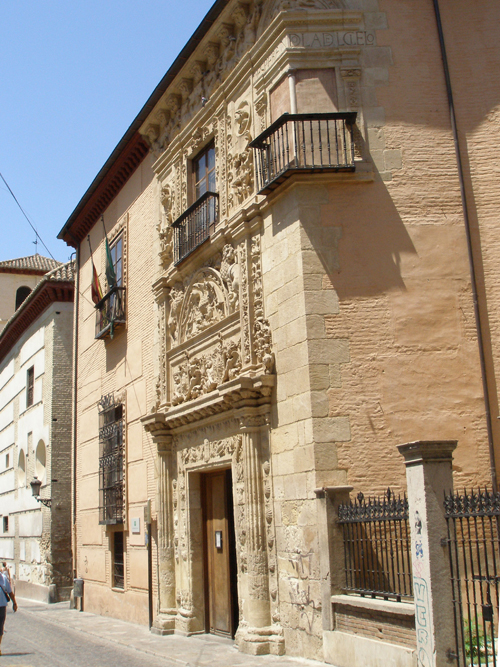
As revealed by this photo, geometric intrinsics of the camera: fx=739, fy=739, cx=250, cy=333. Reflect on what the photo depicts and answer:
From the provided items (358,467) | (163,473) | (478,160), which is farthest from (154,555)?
(478,160)

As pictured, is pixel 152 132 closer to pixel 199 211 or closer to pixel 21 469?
pixel 199 211

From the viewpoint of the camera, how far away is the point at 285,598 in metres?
9.16

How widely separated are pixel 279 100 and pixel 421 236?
2.83m

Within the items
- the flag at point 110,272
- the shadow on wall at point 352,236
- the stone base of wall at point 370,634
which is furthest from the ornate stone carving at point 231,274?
the flag at point 110,272

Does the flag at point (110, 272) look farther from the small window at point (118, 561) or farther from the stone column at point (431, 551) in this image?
the stone column at point (431, 551)

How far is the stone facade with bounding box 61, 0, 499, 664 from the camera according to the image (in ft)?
29.0

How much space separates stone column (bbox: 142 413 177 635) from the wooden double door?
767mm

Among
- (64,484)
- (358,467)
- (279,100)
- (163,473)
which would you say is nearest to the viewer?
(358,467)

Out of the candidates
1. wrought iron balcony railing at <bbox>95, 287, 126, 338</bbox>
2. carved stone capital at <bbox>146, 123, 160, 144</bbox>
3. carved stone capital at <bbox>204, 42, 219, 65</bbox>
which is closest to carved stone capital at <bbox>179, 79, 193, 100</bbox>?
carved stone capital at <bbox>204, 42, 219, 65</bbox>

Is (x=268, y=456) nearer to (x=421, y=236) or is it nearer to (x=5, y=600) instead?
(x=421, y=236)

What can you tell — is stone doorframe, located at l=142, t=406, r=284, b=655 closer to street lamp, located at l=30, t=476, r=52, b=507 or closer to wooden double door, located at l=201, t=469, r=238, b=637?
wooden double door, located at l=201, t=469, r=238, b=637

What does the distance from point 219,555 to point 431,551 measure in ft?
18.8

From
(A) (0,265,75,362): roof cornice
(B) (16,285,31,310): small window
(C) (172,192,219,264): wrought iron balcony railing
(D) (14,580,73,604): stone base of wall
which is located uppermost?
(B) (16,285,31,310): small window

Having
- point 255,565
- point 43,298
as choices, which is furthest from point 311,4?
point 43,298
